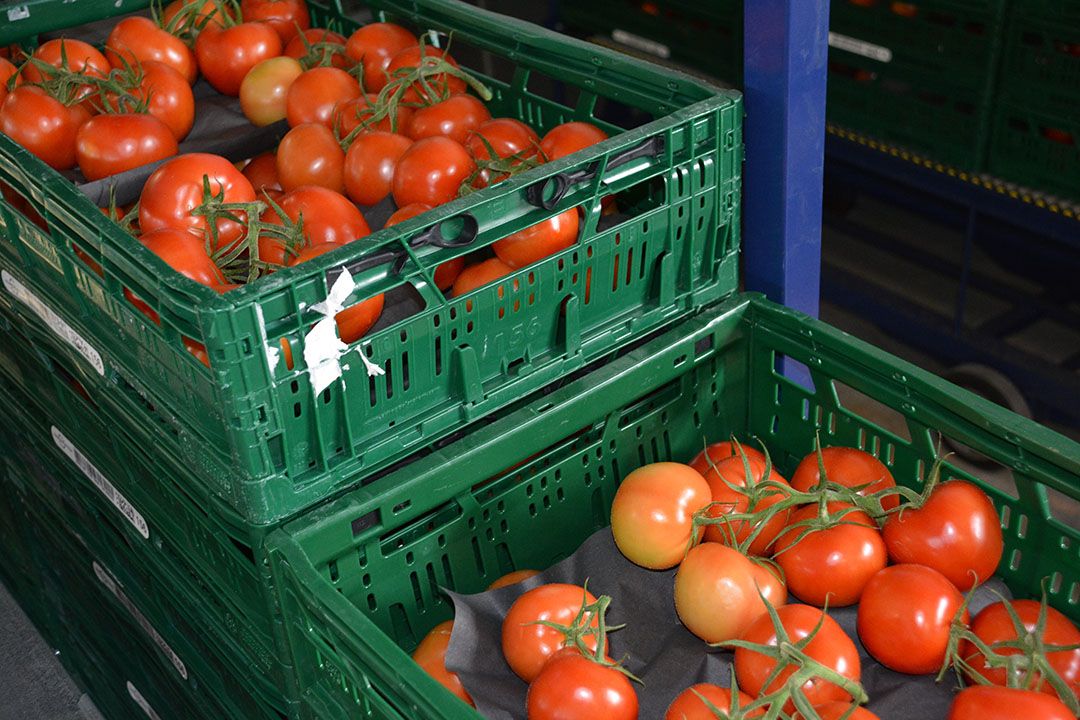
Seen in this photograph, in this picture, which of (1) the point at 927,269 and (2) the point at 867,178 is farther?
(1) the point at 927,269

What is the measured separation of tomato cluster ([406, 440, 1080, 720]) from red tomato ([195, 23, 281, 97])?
112 cm

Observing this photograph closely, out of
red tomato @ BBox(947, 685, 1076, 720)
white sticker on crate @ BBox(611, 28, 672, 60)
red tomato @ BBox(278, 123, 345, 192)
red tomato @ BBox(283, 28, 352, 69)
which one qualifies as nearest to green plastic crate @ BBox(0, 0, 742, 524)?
red tomato @ BBox(278, 123, 345, 192)

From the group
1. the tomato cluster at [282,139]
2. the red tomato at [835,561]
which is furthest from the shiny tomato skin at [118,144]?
the red tomato at [835,561]

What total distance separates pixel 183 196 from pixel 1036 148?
202 centimetres

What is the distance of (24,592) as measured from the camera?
2662 millimetres

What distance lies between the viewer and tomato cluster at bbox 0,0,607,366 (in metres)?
1.47

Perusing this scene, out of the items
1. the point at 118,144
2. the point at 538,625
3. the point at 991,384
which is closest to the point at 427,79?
the point at 118,144

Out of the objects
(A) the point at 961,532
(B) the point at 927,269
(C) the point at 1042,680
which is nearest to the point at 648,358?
(A) the point at 961,532

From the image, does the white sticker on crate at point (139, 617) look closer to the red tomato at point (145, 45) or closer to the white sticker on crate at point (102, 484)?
the white sticker on crate at point (102, 484)

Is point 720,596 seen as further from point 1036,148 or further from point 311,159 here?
point 1036,148

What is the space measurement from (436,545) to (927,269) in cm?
277

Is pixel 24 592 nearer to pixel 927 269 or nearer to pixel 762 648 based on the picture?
pixel 762 648

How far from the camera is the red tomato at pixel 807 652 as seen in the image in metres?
1.18

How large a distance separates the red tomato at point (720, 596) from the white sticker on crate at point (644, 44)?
2716mm
